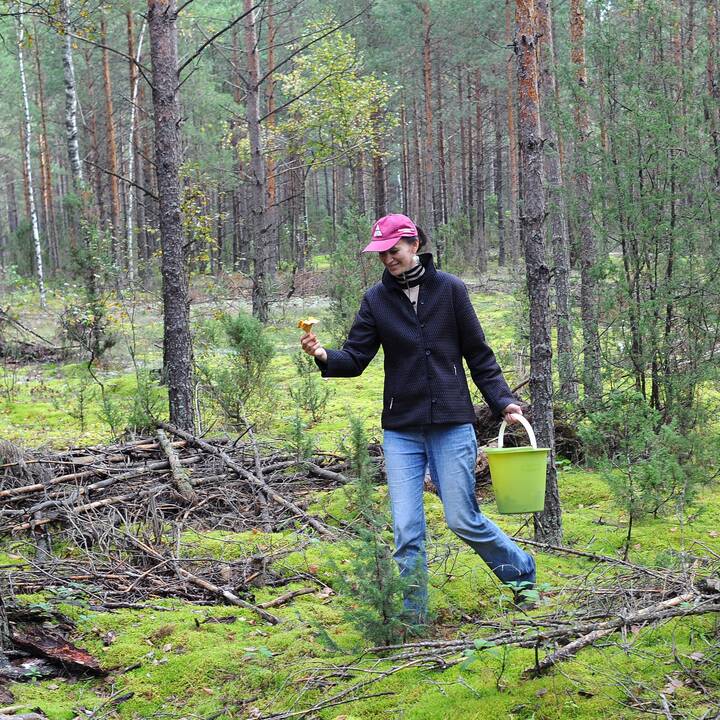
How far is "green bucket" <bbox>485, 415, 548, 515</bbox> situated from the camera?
3.85m

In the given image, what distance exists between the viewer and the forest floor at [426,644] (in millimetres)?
3105

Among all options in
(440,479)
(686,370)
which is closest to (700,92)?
(686,370)

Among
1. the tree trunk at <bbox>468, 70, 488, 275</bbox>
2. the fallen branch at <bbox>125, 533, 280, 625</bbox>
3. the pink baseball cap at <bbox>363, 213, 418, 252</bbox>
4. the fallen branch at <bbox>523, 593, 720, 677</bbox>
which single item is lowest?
the fallen branch at <bbox>125, 533, 280, 625</bbox>

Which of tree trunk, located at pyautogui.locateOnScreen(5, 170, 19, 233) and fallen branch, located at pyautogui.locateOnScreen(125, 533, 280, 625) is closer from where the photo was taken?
fallen branch, located at pyautogui.locateOnScreen(125, 533, 280, 625)

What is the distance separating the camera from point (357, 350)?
4199mm

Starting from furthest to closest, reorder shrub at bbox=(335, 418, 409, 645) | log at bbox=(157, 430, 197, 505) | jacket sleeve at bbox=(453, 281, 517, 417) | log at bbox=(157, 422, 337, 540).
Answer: log at bbox=(157, 430, 197, 505)
log at bbox=(157, 422, 337, 540)
jacket sleeve at bbox=(453, 281, 517, 417)
shrub at bbox=(335, 418, 409, 645)

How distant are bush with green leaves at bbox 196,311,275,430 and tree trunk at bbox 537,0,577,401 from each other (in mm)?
3472

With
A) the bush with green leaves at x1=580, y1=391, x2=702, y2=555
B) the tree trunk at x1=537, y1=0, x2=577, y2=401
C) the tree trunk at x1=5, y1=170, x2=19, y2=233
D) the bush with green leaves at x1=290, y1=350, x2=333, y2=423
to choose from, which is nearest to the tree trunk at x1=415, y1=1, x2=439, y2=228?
the tree trunk at x1=537, y1=0, x2=577, y2=401

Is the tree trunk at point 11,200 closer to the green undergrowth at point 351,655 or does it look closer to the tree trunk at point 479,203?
the tree trunk at point 479,203

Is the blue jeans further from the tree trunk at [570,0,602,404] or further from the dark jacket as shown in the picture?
the tree trunk at [570,0,602,404]

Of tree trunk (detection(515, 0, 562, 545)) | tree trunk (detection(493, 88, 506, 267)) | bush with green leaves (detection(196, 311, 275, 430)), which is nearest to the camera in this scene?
tree trunk (detection(515, 0, 562, 545))

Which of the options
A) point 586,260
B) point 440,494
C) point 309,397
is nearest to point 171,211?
point 309,397

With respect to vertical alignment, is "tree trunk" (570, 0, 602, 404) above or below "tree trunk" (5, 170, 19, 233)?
below

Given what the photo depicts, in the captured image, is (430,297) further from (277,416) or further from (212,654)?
(277,416)
